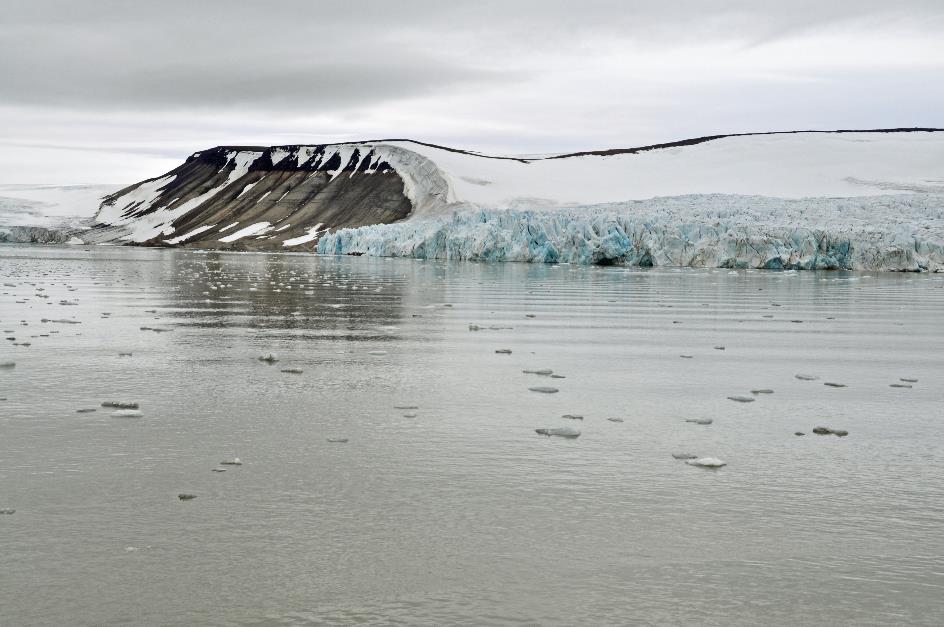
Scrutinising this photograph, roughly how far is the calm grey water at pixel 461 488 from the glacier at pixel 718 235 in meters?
34.6

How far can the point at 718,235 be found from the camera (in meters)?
45.6

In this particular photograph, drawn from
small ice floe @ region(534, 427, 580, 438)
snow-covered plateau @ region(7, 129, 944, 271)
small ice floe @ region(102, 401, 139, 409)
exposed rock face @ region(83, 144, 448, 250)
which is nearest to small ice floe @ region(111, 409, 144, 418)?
small ice floe @ region(102, 401, 139, 409)

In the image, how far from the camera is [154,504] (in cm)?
508

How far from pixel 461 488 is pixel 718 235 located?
4207 centimetres

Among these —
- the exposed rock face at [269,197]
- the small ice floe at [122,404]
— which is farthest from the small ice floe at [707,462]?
the exposed rock face at [269,197]

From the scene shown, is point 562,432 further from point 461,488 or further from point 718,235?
point 718,235

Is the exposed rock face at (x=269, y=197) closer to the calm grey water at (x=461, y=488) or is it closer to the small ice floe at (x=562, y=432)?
the calm grey water at (x=461, y=488)

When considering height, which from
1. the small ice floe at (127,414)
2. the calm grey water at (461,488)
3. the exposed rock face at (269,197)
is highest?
the exposed rock face at (269,197)

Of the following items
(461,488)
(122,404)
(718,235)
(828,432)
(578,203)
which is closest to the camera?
(461,488)

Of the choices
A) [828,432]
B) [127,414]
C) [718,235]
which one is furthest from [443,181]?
[828,432]

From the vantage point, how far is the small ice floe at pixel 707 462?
6168 mm

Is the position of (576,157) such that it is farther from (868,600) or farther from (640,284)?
(868,600)

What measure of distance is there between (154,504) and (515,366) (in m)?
5.85

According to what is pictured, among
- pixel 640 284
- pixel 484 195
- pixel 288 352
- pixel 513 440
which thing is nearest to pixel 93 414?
pixel 513 440
